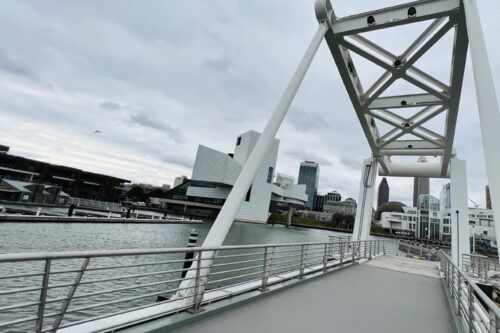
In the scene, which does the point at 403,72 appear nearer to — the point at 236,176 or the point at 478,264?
the point at 478,264

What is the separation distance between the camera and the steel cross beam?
18.1 ft

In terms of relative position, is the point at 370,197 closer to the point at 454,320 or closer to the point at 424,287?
the point at 424,287

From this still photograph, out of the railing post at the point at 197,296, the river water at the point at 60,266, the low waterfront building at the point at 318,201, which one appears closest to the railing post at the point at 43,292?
the river water at the point at 60,266

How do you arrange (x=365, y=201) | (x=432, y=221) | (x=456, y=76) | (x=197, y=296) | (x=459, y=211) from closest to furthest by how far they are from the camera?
1. (x=197, y=296)
2. (x=456, y=76)
3. (x=459, y=211)
4. (x=365, y=201)
5. (x=432, y=221)

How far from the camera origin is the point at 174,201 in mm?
60719

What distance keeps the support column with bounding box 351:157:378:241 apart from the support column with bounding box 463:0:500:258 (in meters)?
8.04

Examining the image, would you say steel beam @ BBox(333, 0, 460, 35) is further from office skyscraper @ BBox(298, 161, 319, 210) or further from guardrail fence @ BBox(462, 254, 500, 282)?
office skyscraper @ BBox(298, 161, 319, 210)

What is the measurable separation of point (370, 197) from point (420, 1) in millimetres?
7779

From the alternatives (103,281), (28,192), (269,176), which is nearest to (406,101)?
(103,281)

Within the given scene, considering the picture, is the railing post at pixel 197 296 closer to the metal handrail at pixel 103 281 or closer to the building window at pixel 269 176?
the metal handrail at pixel 103 281

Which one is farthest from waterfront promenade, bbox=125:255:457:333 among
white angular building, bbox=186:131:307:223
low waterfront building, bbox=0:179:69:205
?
white angular building, bbox=186:131:307:223

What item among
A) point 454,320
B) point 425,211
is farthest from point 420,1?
point 425,211

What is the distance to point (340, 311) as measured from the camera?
3645 mm

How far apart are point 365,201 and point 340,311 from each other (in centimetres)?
875
